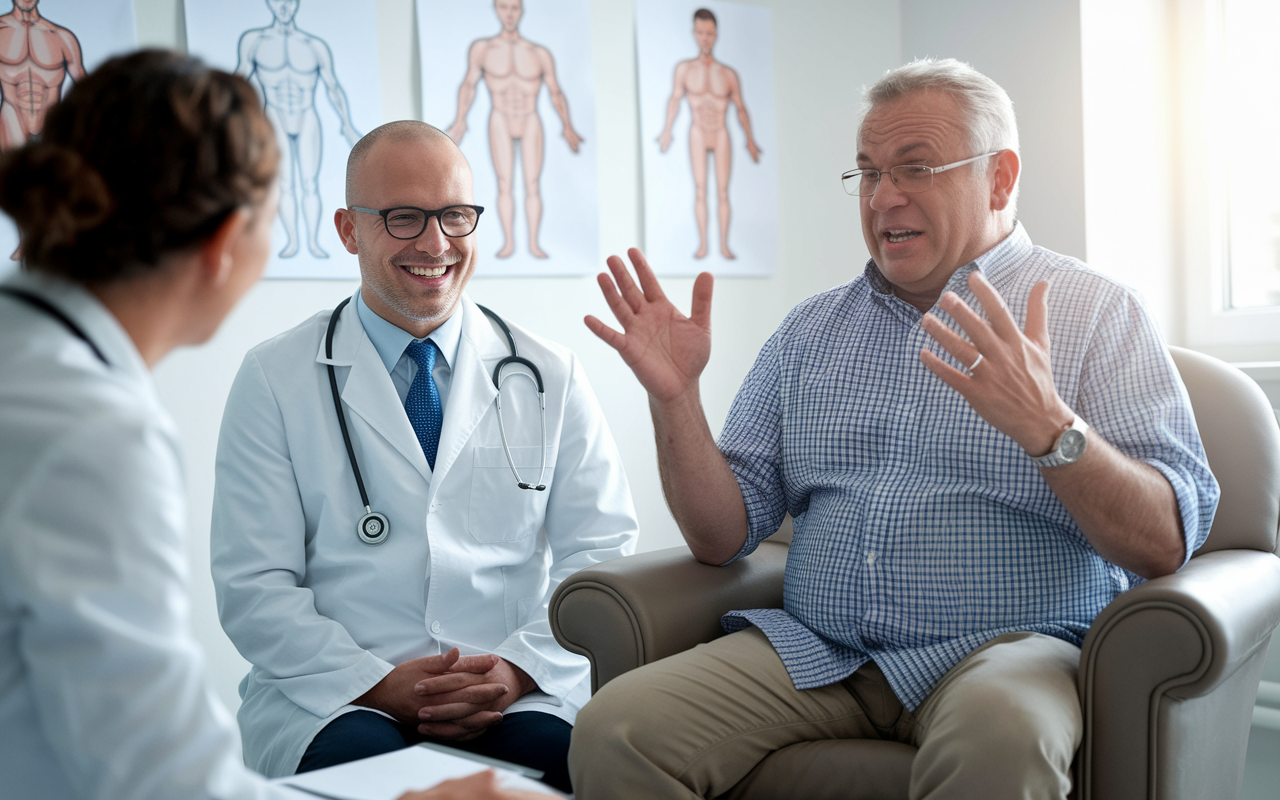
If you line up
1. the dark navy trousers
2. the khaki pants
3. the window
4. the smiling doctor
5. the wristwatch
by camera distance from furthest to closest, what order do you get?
1. the window
2. the smiling doctor
3. the dark navy trousers
4. the wristwatch
5. the khaki pants

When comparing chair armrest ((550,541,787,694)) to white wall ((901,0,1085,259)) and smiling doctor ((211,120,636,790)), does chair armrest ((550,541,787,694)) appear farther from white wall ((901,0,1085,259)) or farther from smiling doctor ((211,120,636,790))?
white wall ((901,0,1085,259))

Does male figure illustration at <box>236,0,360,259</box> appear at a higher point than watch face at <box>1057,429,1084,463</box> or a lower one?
higher

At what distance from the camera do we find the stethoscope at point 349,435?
1652 millimetres

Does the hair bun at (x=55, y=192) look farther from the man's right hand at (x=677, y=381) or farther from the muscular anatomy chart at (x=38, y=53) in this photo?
the muscular anatomy chart at (x=38, y=53)

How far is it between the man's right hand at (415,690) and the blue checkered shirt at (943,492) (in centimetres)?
43

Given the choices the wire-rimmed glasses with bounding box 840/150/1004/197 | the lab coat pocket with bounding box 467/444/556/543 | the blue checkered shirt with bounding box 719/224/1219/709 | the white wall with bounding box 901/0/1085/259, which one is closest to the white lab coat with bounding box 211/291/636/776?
the lab coat pocket with bounding box 467/444/556/543

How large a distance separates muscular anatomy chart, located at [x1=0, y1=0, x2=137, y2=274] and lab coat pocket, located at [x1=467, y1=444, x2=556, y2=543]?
108 centimetres

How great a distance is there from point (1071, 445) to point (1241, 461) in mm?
565

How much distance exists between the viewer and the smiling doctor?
1.55m

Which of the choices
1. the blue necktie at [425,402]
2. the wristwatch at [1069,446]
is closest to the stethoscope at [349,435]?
the blue necktie at [425,402]

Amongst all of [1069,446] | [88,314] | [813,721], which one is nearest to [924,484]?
[1069,446]

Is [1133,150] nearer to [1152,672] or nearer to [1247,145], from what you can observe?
[1247,145]

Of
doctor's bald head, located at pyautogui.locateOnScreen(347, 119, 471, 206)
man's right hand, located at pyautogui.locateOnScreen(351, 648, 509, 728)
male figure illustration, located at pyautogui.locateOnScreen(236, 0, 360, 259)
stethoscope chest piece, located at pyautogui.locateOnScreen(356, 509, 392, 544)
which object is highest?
male figure illustration, located at pyautogui.locateOnScreen(236, 0, 360, 259)

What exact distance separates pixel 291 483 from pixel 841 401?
0.94 m
